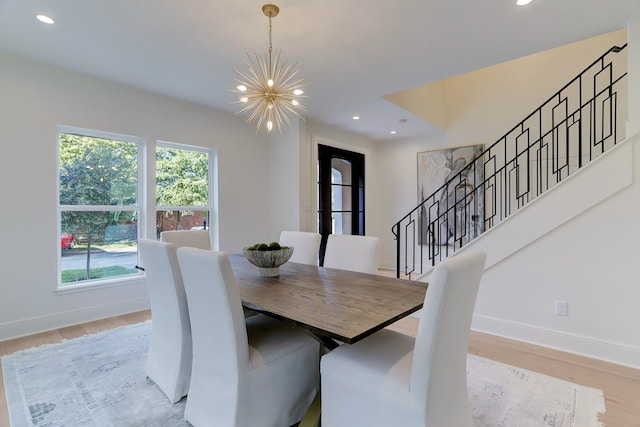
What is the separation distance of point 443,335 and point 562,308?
222 centimetres

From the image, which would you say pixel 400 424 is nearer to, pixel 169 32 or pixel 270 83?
pixel 270 83

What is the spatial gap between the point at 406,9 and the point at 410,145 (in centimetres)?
371

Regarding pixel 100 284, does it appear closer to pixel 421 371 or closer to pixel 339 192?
pixel 421 371

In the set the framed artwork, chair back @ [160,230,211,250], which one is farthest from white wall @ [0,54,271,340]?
the framed artwork

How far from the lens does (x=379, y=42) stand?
255cm

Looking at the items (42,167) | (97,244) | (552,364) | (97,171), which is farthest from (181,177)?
(552,364)

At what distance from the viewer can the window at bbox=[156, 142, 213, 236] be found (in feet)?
12.7

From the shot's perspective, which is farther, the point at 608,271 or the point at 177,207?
the point at 177,207

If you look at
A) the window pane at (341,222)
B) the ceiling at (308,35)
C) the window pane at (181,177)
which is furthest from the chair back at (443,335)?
the window pane at (341,222)

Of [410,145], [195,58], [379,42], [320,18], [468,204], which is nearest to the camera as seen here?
[320,18]

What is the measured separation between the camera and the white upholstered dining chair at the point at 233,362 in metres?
1.41

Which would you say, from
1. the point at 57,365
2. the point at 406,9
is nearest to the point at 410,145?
the point at 406,9

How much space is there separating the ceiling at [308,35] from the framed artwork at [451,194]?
7.11 feet

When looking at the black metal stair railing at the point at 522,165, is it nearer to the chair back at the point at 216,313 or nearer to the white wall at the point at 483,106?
the white wall at the point at 483,106
